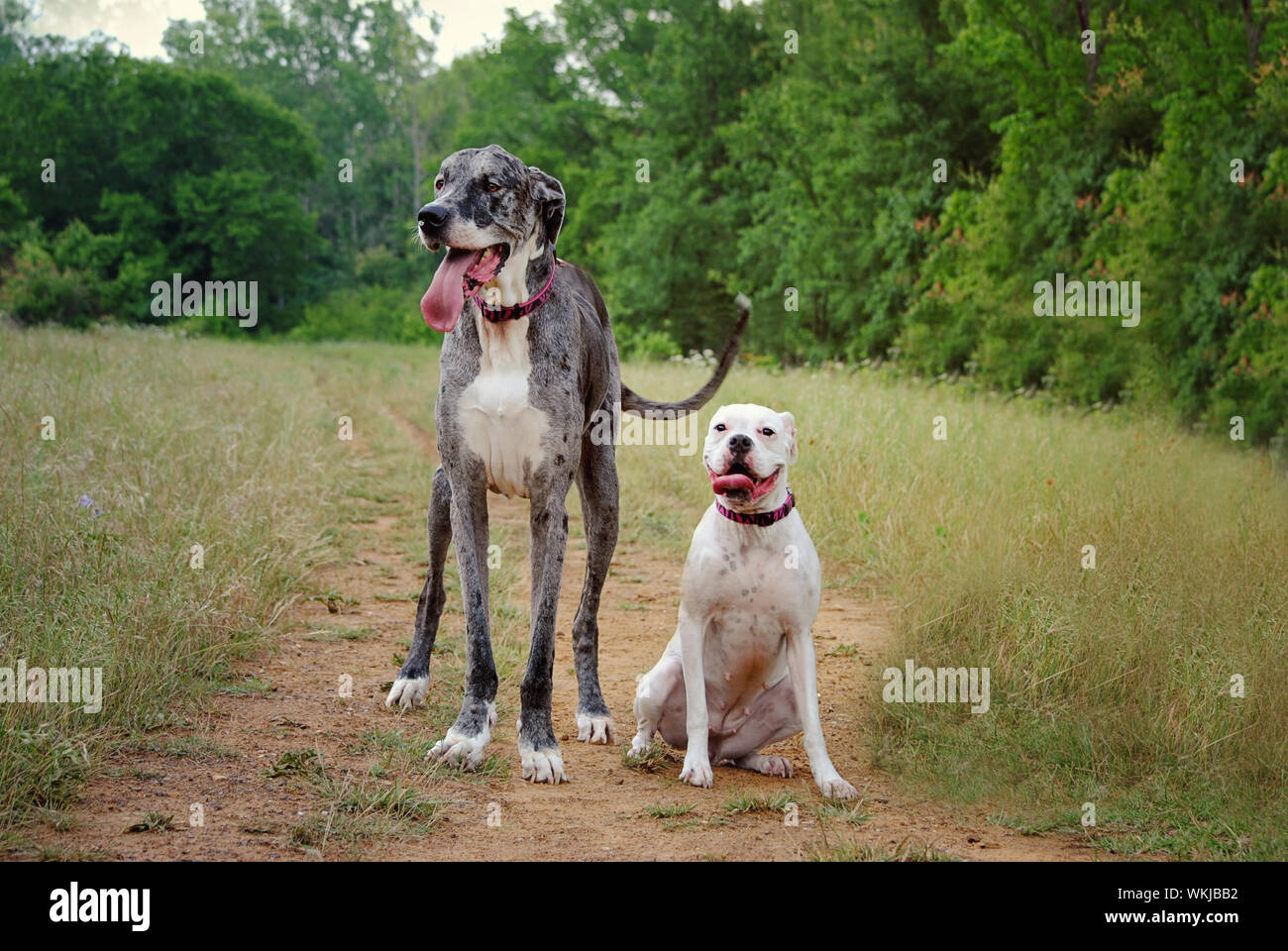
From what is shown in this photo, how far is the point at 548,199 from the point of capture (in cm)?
452

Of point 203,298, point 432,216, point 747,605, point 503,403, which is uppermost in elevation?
point 203,298

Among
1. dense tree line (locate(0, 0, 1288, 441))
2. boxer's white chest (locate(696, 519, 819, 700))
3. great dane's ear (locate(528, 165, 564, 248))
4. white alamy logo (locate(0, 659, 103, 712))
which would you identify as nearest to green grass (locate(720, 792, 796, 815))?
boxer's white chest (locate(696, 519, 819, 700))

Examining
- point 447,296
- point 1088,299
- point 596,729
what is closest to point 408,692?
point 596,729

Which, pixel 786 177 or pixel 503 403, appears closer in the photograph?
pixel 503 403

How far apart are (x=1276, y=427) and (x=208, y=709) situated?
1119 centimetres

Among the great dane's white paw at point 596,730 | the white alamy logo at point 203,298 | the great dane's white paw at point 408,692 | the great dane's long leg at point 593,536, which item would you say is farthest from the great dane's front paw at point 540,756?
the white alamy logo at point 203,298

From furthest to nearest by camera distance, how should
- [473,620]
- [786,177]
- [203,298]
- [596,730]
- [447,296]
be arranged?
[203,298] → [786,177] → [596,730] → [473,620] → [447,296]

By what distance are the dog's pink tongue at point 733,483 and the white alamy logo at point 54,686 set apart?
8.15ft

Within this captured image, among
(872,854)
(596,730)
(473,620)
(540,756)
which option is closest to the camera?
(872,854)

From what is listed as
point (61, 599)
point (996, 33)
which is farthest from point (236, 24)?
point (61, 599)

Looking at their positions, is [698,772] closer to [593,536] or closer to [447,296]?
[593,536]

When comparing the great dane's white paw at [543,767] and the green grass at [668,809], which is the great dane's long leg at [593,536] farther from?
the green grass at [668,809]

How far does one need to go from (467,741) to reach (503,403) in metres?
1.33

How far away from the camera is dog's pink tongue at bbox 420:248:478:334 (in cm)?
413
